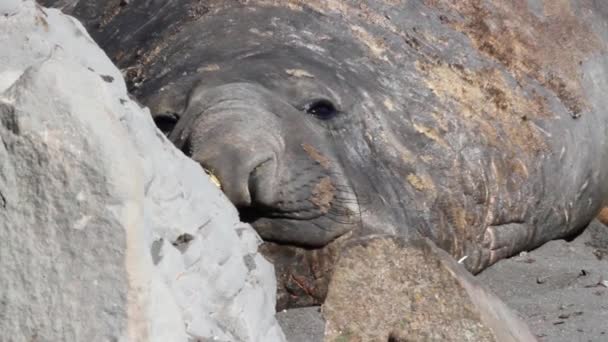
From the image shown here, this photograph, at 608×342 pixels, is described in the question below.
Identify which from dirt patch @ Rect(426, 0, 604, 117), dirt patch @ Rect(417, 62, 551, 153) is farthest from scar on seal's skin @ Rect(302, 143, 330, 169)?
dirt patch @ Rect(426, 0, 604, 117)

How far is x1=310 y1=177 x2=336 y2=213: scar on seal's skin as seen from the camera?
4215 millimetres

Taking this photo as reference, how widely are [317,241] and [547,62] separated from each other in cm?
189

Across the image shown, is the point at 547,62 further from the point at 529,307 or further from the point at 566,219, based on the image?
the point at 529,307

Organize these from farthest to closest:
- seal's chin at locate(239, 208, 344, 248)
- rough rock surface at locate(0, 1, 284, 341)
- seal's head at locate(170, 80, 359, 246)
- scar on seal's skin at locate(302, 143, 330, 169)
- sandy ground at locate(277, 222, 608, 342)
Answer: scar on seal's skin at locate(302, 143, 330, 169)
seal's chin at locate(239, 208, 344, 248)
seal's head at locate(170, 80, 359, 246)
sandy ground at locate(277, 222, 608, 342)
rough rock surface at locate(0, 1, 284, 341)

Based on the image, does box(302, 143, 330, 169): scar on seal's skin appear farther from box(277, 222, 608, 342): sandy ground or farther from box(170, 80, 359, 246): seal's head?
box(277, 222, 608, 342): sandy ground

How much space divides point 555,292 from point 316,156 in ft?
3.25

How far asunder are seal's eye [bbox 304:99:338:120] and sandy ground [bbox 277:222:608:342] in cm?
78

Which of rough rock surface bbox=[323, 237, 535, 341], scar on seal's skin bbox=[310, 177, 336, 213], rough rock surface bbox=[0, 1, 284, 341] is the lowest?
scar on seal's skin bbox=[310, 177, 336, 213]

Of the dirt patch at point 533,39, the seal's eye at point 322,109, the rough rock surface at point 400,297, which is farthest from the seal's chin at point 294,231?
the dirt patch at point 533,39

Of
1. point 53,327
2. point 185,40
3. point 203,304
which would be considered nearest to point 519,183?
point 185,40

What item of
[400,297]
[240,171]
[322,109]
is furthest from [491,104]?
[400,297]

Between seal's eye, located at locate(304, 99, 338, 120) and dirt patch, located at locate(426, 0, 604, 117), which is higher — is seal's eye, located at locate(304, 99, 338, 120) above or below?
above

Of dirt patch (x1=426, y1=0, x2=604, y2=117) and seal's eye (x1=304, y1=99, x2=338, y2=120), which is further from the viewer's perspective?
dirt patch (x1=426, y1=0, x2=604, y2=117)

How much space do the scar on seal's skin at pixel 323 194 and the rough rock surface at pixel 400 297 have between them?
4.29ft
